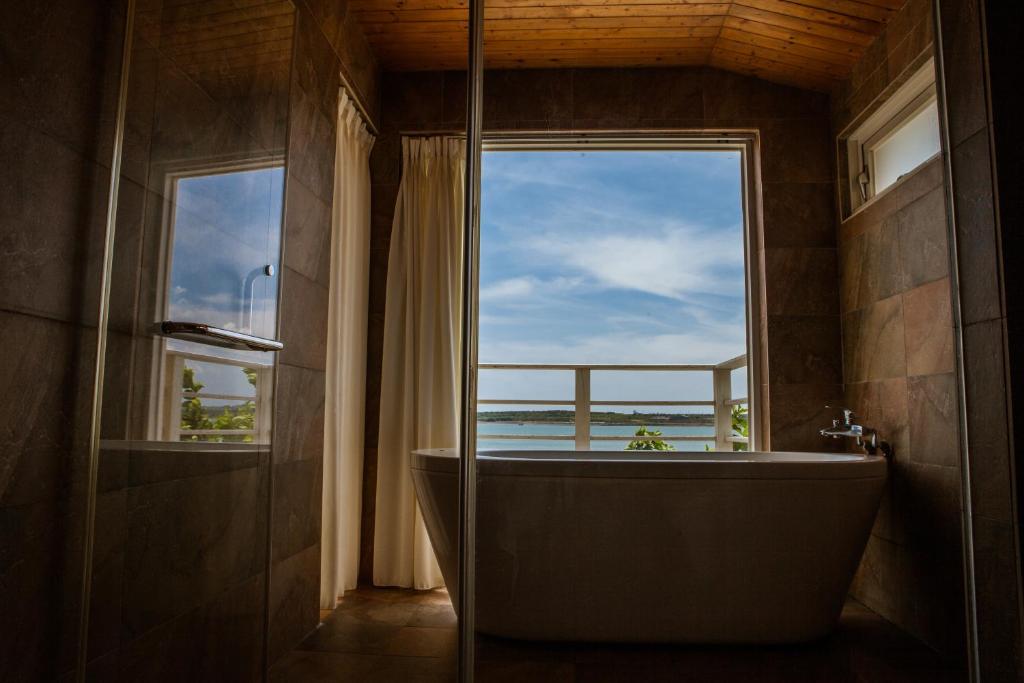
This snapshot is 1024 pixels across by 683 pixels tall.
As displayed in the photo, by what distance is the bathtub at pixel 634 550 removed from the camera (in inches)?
65.3

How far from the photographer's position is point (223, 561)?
5.61 feet

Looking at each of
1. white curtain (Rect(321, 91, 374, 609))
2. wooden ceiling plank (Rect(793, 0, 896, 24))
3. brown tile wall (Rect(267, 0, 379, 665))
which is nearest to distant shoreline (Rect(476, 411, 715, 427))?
white curtain (Rect(321, 91, 374, 609))

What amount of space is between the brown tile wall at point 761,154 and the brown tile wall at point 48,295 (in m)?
0.64

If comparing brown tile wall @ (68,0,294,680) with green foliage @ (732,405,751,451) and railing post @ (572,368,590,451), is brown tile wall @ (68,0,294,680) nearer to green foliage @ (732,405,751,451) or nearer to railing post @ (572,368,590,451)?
railing post @ (572,368,590,451)

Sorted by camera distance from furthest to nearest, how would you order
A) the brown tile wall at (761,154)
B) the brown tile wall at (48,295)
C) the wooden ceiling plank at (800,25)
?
the wooden ceiling plank at (800,25) → the brown tile wall at (761,154) → the brown tile wall at (48,295)

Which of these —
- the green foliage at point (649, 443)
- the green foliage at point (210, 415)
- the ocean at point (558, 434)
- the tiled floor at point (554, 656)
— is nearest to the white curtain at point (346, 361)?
the tiled floor at point (554, 656)

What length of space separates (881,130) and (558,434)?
119cm

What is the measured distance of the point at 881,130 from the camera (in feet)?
5.85

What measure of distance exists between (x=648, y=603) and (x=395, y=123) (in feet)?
4.57

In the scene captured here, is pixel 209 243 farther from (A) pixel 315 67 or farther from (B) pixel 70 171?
(A) pixel 315 67

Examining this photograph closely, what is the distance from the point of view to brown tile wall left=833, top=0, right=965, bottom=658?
170 centimetres

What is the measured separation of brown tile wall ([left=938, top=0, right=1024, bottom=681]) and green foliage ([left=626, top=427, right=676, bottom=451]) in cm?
81

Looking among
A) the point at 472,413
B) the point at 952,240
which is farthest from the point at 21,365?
the point at 952,240

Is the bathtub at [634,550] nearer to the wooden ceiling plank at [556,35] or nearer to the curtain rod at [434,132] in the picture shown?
the curtain rod at [434,132]
